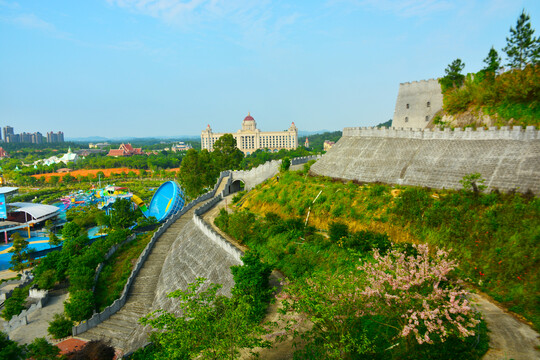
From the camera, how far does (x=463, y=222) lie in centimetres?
1531

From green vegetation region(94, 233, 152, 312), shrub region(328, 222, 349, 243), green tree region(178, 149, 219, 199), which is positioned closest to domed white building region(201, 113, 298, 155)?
green tree region(178, 149, 219, 199)

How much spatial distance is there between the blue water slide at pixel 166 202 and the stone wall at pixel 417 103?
85.9ft

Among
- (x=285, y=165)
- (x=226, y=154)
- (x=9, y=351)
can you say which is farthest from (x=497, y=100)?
(x=226, y=154)

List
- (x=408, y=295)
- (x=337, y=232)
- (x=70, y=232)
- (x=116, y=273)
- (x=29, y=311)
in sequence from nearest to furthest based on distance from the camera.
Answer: (x=408, y=295)
(x=337, y=232)
(x=29, y=311)
(x=116, y=273)
(x=70, y=232)

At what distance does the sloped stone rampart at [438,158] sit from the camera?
16.7m

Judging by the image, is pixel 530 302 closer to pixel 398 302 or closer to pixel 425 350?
pixel 425 350

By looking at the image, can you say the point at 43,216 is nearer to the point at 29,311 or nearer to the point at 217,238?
the point at 29,311

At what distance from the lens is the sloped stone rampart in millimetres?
16734

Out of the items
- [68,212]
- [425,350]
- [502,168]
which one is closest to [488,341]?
[425,350]

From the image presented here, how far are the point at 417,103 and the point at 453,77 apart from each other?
3.35 meters

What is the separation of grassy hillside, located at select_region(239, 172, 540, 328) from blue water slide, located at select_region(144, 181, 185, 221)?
20.5 metres

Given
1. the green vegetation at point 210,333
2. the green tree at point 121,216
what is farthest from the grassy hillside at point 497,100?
the green tree at point 121,216

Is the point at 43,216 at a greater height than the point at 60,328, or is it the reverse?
the point at 43,216

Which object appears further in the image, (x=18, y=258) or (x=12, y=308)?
(x=18, y=258)
